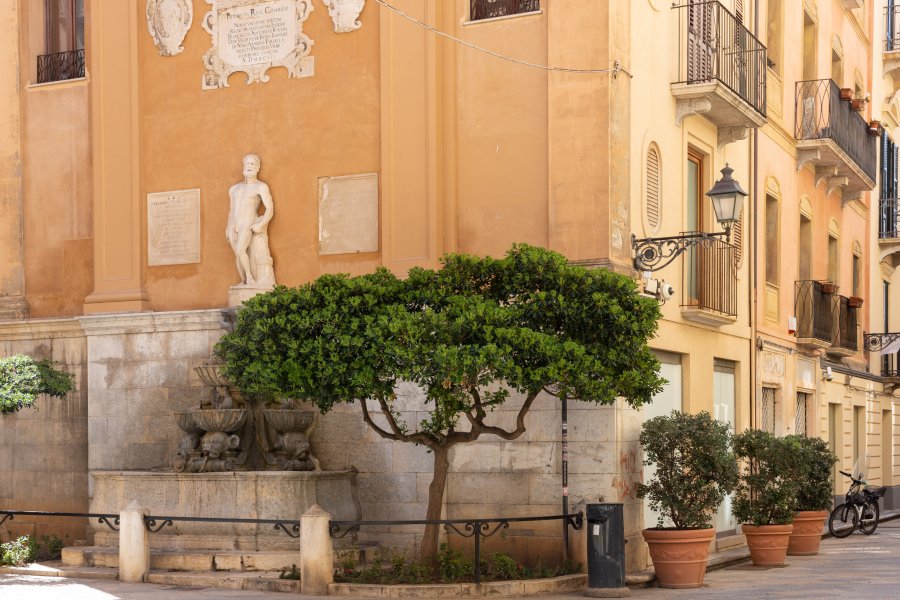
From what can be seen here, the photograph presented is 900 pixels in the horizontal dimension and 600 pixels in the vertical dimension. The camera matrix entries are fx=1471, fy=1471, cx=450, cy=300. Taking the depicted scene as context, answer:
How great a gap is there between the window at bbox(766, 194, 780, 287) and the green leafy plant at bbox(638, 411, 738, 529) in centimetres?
754

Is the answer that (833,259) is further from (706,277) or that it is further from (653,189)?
(653,189)

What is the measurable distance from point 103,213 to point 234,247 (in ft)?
7.38

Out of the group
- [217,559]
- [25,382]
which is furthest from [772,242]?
[25,382]

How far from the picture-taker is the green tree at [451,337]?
14094 mm

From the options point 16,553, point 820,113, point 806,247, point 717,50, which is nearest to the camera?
point 16,553

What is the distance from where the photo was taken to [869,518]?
79.0ft

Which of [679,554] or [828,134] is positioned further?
[828,134]

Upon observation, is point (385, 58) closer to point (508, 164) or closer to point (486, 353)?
point (508, 164)

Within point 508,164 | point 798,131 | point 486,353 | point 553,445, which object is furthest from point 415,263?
point 798,131

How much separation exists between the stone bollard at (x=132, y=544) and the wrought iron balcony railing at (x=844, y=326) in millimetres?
14848

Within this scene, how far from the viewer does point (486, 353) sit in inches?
543

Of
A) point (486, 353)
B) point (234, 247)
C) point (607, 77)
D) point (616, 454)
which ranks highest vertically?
point (607, 77)

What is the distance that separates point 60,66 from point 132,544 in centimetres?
798

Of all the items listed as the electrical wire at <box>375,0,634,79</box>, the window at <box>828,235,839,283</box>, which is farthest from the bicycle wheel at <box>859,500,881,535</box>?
the electrical wire at <box>375,0,634,79</box>
